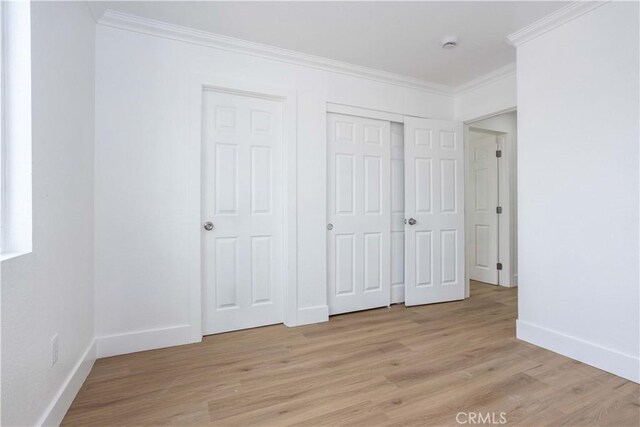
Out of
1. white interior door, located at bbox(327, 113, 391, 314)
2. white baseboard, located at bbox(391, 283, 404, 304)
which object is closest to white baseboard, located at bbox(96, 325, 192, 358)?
white interior door, located at bbox(327, 113, 391, 314)

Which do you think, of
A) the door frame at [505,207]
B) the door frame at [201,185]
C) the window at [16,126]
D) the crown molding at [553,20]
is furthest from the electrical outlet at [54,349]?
the door frame at [505,207]

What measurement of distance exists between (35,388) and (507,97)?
13.3 feet

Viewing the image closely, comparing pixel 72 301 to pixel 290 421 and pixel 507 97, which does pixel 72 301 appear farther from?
pixel 507 97

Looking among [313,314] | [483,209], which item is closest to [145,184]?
[313,314]

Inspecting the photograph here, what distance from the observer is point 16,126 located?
4.26 ft

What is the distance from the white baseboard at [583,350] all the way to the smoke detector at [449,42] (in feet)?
7.81

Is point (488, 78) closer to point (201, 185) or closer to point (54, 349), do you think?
point (201, 185)

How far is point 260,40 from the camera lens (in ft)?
8.71

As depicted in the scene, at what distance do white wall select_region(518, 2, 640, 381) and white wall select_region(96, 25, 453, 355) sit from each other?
240 cm

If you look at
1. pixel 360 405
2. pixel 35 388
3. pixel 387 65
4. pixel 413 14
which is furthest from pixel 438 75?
pixel 35 388

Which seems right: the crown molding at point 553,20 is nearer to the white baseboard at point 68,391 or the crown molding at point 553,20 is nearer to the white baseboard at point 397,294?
the white baseboard at point 397,294

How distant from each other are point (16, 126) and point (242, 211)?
163 cm

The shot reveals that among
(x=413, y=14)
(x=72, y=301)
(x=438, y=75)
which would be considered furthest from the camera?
(x=438, y=75)

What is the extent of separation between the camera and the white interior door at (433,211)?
11.2 ft
